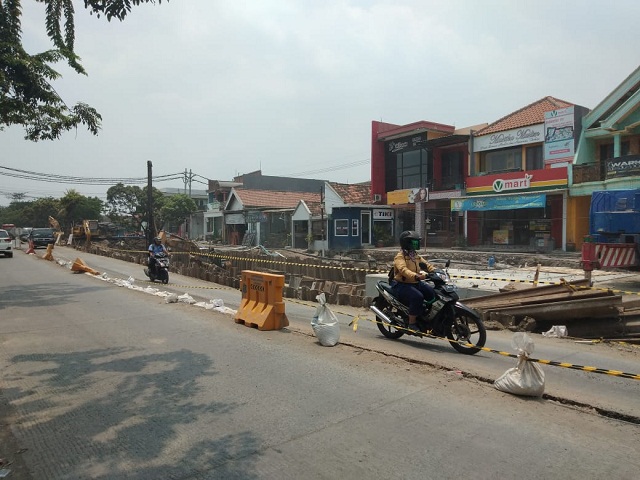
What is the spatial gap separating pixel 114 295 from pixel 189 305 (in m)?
3.08

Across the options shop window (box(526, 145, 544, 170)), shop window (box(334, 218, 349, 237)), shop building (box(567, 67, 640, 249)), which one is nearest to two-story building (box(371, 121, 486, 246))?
shop window (box(334, 218, 349, 237))

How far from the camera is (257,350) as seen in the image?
680 centimetres

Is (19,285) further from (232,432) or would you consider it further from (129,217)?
(129,217)

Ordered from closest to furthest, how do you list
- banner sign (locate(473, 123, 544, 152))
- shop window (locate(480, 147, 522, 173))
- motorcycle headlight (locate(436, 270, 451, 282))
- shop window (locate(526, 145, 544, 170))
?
motorcycle headlight (locate(436, 270, 451, 282))
banner sign (locate(473, 123, 544, 152))
shop window (locate(526, 145, 544, 170))
shop window (locate(480, 147, 522, 173))

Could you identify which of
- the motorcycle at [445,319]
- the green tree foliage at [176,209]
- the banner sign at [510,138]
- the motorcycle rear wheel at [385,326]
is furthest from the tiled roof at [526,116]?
the green tree foliage at [176,209]

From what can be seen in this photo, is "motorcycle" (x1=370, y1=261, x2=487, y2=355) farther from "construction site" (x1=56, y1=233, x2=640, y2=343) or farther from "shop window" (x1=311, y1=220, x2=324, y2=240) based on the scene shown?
"shop window" (x1=311, y1=220, x2=324, y2=240)

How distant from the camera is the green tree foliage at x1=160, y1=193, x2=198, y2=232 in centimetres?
5094

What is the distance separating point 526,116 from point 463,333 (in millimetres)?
26431

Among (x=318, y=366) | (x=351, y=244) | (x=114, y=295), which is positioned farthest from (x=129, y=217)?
(x=318, y=366)

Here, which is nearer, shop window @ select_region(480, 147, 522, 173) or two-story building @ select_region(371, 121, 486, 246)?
shop window @ select_region(480, 147, 522, 173)

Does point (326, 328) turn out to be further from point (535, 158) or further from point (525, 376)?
point (535, 158)

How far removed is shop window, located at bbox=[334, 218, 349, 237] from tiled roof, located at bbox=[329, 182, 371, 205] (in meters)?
2.16

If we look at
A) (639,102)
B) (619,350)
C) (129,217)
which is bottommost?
(619,350)

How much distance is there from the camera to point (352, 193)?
39.4m
